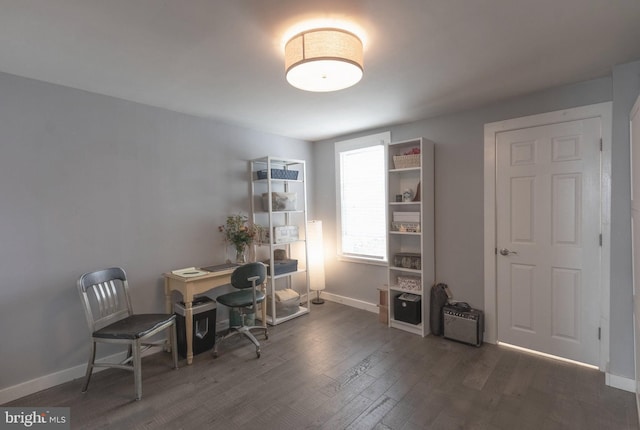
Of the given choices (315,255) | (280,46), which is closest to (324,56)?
(280,46)

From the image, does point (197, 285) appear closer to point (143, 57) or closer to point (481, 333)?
point (143, 57)

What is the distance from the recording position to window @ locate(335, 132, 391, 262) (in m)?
3.96

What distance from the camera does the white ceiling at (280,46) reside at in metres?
1.52

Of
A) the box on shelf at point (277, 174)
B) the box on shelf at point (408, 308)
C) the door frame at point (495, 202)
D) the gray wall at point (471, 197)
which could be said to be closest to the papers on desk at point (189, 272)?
the box on shelf at point (277, 174)

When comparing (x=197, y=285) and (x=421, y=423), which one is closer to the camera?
(x=421, y=423)

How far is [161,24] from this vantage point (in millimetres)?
1632

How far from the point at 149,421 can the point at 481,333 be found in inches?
118

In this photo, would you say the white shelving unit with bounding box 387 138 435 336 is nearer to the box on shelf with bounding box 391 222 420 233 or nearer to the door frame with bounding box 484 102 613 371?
the box on shelf with bounding box 391 222 420 233

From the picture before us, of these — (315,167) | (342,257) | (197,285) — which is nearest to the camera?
(197,285)

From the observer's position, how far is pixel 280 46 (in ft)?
6.10

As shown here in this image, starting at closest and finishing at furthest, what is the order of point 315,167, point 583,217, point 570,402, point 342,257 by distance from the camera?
point 570,402, point 583,217, point 342,257, point 315,167

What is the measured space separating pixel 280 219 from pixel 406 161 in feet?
6.08

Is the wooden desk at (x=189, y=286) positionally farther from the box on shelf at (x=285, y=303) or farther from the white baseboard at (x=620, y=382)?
the white baseboard at (x=620, y=382)

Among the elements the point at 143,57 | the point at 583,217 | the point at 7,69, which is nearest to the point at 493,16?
the point at 583,217
